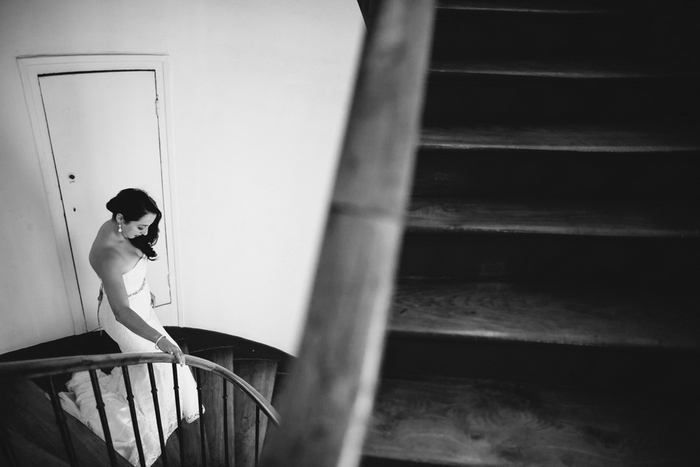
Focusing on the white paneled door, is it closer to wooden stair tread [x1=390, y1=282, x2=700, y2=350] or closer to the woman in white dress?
the woman in white dress

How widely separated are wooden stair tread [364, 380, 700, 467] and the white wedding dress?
2.42m

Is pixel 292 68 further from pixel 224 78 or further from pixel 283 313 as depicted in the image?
pixel 283 313

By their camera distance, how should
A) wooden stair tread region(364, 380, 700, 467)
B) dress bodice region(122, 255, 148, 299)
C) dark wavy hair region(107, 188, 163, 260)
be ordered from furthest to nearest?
dress bodice region(122, 255, 148, 299) → dark wavy hair region(107, 188, 163, 260) → wooden stair tread region(364, 380, 700, 467)

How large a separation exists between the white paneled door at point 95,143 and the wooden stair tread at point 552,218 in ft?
9.79

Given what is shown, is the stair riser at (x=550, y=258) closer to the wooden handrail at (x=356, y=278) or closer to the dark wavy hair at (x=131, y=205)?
the wooden handrail at (x=356, y=278)

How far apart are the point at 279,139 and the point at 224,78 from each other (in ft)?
2.17

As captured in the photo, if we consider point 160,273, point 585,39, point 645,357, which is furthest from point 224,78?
point 645,357

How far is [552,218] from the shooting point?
1304 millimetres

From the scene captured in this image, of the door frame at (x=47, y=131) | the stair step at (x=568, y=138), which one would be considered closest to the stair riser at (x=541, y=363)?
the stair step at (x=568, y=138)

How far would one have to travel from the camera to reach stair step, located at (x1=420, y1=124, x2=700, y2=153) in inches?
53.1

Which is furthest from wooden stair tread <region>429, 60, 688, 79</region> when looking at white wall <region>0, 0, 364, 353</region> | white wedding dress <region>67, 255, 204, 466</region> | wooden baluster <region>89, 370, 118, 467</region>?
white wedding dress <region>67, 255, 204, 466</region>

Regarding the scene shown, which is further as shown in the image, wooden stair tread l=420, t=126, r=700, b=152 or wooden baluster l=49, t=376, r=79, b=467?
wooden baluster l=49, t=376, r=79, b=467

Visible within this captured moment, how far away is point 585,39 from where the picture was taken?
171 cm

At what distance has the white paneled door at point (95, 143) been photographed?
10.6 feet
